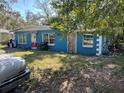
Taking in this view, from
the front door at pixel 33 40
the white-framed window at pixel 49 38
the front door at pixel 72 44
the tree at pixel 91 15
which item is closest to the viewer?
the tree at pixel 91 15

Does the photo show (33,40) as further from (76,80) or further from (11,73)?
(11,73)

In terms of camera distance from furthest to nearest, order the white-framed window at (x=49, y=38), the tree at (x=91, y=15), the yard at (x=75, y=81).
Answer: the white-framed window at (x=49, y=38) < the yard at (x=75, y=81) < the tree at (x=91, y=15)

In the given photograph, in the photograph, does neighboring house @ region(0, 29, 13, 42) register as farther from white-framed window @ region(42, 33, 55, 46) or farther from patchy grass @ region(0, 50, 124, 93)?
patchy grass @ region(0, 50, 124, 93)

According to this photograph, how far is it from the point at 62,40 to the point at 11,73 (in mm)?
12923

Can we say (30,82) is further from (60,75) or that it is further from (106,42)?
(106,42)

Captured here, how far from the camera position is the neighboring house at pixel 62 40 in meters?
17.4

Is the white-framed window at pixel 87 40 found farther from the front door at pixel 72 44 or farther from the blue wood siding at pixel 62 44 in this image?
the front door at pixel 72 44

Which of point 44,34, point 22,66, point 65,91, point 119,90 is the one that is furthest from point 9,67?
point 44,34

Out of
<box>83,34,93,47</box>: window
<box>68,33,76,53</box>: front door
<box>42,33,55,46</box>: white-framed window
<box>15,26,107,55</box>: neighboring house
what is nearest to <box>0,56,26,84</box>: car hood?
<box>15,26,107,55</box>: neighboring house

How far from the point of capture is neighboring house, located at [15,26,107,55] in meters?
17.4

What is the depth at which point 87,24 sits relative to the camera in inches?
292

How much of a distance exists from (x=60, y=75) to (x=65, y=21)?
227 cm

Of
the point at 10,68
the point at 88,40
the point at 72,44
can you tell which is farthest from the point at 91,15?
the point at 72,44

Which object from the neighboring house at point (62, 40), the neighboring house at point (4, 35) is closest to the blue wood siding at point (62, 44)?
the neighboring house at point (62, 40)
